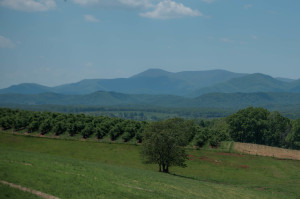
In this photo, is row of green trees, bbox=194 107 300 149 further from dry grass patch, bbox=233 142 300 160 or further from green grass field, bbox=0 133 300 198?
green grass field, bbox=0 133 300 198

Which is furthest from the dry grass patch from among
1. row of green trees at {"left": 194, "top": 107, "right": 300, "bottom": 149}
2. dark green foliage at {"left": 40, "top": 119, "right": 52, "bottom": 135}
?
dark green foliage at {"left": 40, "top": 119, "right": 52, "bottom": 135}

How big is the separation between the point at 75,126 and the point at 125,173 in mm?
57120

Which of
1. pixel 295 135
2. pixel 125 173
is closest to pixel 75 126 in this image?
pixel 125 173

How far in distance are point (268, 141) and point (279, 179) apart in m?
66.0

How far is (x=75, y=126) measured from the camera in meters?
94.9

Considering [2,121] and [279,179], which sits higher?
[2,121]

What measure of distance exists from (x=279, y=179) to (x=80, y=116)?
6667cm

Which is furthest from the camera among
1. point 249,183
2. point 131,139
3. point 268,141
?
point 268,141

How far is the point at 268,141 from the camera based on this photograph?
12438 cm

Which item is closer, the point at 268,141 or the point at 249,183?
the point at 249,183

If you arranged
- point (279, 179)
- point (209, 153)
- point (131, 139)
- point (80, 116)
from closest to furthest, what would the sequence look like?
point (279, 179), point (209, 153), point (131, 139), point (80, 116)

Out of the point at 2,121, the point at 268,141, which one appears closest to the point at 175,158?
the point at 2,121

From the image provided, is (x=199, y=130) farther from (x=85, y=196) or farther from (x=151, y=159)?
(x=85, y=196)

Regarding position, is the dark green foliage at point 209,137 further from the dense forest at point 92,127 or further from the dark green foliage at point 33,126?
the dark green foliage at point 33,126
